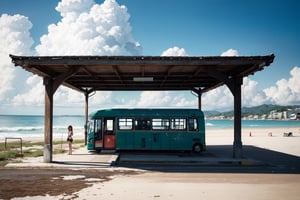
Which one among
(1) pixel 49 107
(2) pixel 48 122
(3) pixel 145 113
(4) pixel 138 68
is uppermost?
(4) pixel 138 68

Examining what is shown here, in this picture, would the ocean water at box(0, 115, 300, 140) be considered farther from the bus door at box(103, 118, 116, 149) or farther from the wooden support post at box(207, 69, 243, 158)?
the wooden support post at box(207, 69, 243, 158)

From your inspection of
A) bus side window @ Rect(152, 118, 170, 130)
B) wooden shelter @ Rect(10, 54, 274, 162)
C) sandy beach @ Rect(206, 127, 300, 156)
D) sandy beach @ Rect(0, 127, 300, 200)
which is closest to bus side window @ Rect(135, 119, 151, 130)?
bus side window @ Rect(152, 118, 170, 130)

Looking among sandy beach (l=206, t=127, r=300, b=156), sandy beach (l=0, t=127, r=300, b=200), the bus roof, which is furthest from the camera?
sandy beach (l=206, t=127, r=300, b=156)

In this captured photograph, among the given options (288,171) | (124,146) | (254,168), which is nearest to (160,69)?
(124,146)

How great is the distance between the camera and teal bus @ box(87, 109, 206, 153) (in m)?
Result: 18.3

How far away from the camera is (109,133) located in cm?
1855

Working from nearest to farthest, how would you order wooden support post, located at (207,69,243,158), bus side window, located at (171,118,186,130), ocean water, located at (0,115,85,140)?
wooden support post, located at (207,69,243,158) → bus side window, located at (171,118,186,130) → ocean water, located at (0,115,85,140)

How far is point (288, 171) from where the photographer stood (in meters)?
13.1

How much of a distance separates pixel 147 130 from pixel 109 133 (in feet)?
8.05

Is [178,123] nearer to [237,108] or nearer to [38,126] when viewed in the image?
[237,108]

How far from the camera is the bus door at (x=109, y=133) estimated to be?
728 inches

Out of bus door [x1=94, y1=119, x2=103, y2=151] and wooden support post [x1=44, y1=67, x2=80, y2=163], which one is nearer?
wooden support post [x1=44, y1=67, x2=80, y2=163]

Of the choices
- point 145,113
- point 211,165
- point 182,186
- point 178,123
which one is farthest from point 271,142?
point 182,186

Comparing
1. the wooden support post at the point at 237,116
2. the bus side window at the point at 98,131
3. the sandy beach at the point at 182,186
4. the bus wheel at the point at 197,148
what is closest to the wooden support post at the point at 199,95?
the bus wheel at the point at 197,148
